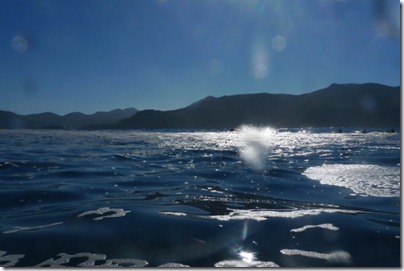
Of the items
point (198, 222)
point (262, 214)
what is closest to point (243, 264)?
point (198, 222)

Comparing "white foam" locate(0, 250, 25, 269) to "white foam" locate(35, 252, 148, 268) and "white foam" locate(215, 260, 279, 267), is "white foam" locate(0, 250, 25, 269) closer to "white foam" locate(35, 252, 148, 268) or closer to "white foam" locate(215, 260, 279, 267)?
"white foam" locate(35, 252, 148, 268)

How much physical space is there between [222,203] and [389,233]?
2764 millimetres

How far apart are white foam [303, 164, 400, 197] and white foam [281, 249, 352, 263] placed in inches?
145

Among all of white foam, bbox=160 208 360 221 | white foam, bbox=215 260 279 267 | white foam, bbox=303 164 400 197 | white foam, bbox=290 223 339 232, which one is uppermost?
white foam, bbox=303 164 400 197

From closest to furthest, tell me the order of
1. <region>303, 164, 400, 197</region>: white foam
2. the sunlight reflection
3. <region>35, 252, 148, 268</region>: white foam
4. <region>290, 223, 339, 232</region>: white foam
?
<region>35, 252, 148, 268</region>: white foam → the sunlight reflection → <region>290, 223, 339, 232</region>: white foam → <region>303, 164, 400, 197</region>: white foam

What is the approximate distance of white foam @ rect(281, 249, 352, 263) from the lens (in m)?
3.34

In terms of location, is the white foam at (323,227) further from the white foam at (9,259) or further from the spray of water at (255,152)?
the spray of water at (255,152)

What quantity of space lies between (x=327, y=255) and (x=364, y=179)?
595cm

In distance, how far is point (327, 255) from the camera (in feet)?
11.3

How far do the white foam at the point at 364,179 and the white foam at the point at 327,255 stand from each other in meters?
3.68

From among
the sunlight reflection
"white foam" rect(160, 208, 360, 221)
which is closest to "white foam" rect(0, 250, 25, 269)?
"white foam" rect(160, 208, 360, 221)

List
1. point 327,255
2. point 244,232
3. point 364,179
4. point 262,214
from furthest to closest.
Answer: point 364,179 < point 262,214 < point 244,232 < point 327,255

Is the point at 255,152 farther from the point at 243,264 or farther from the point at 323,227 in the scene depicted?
the point at 243,264

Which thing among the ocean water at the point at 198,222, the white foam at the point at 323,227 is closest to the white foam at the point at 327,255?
the ocean water at the point at 198,222
